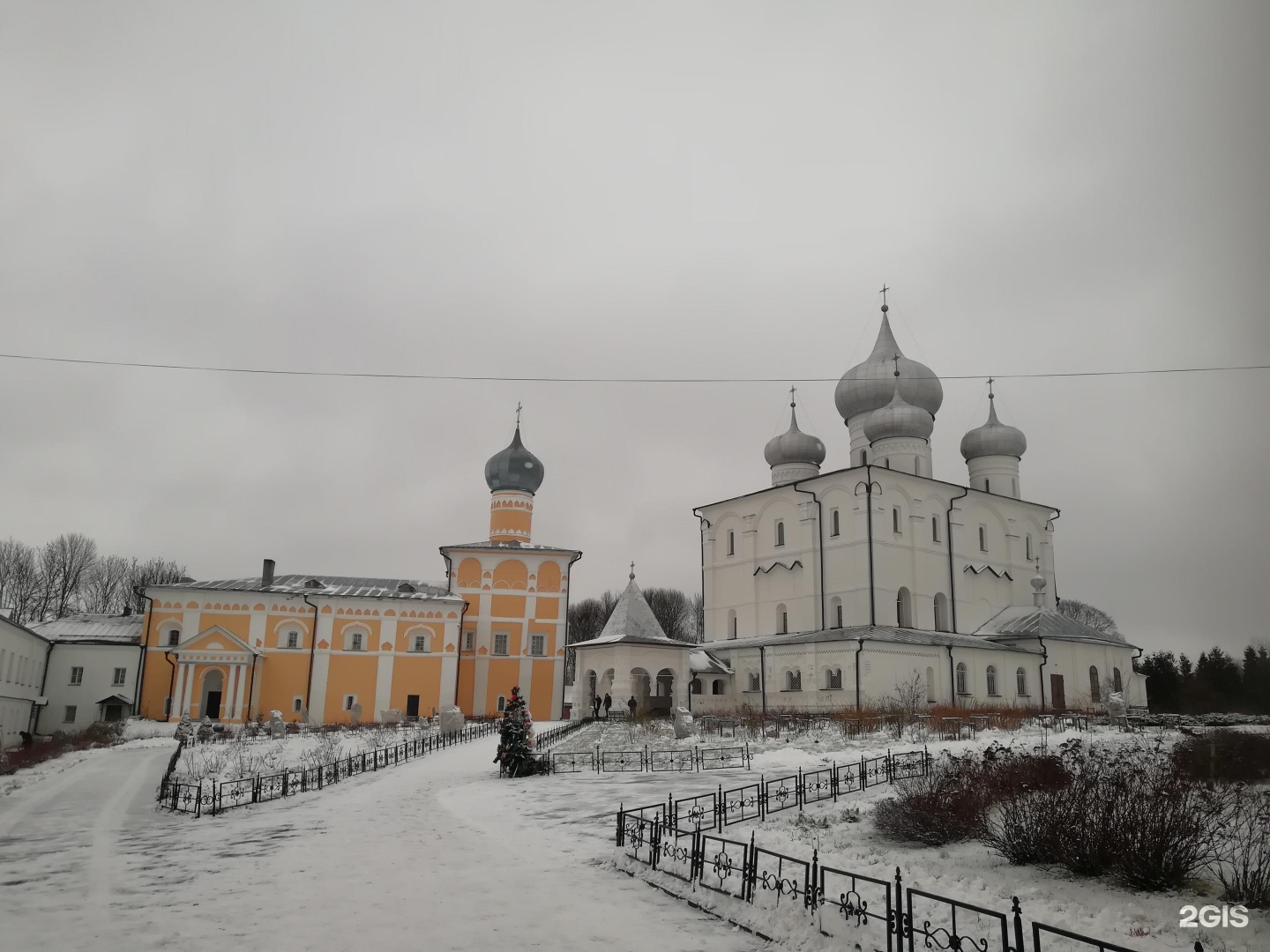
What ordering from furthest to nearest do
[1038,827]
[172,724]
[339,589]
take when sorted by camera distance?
1. [339,589]
2. [172,724]
3. [1038,827]

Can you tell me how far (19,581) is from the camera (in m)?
53.0

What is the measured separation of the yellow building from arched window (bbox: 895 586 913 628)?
567 inches

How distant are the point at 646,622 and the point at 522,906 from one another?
1169 inches

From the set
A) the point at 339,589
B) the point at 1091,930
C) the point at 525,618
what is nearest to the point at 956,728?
the point at 1091,930

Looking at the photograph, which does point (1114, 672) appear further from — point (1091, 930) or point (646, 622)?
point (1091, 930)

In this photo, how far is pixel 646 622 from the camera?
38219 mm

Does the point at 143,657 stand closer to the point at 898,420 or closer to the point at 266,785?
the point at 266,785

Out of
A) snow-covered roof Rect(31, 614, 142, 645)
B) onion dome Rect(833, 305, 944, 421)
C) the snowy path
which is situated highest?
onion dome Rect(833, 305, 944, 421)

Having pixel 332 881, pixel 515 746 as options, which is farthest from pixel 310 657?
pixel 332 881

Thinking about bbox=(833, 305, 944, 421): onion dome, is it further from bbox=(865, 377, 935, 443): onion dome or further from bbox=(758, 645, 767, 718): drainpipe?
bbox=(758, 645, 767, 718): drainpipe

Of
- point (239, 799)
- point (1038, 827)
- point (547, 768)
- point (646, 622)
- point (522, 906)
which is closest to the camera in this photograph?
point (522, 906)

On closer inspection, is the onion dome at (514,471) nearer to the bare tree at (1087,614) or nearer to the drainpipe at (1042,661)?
the drainpipe at (1042,661)

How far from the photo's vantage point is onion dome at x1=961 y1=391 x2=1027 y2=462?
145 ft

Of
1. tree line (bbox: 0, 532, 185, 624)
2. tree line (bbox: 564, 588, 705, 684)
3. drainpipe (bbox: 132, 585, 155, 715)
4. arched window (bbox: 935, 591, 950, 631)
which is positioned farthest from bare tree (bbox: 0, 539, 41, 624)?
arched window (bbox: 935, 591, 950, 631)
